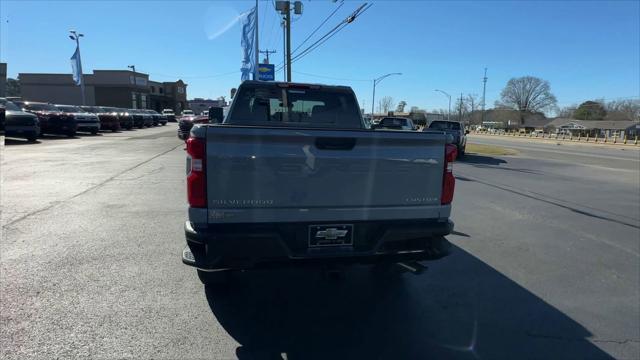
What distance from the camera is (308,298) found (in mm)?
4285

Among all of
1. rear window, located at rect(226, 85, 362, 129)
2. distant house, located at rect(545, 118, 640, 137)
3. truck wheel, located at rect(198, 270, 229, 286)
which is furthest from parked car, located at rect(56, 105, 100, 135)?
distant house, located at rect(545, 118, 640, 137)

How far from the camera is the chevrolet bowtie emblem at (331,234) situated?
11.3 ft

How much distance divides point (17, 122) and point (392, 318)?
2130 centimetres

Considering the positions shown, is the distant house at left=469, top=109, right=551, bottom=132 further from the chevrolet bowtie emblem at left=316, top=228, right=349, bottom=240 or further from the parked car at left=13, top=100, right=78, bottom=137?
the chevrolet bowtie emblem at left=316, top=228, right=349, bottom=240

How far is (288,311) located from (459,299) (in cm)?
174

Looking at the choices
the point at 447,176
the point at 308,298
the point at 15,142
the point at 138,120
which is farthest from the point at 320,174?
the point at 138,120

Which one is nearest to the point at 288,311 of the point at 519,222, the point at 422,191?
the point at 422,191

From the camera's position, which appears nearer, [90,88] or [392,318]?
[392,318]

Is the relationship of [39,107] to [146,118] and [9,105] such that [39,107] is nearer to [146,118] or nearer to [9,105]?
[9,105]

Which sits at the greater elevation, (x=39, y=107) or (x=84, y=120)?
(x=39, y=107)

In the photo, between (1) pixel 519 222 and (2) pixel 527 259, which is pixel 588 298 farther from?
(1) pixel 519 222

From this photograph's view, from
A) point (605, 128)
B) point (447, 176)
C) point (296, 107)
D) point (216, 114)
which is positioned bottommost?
point (605, 128)

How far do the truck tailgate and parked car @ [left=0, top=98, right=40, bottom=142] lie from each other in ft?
67.8

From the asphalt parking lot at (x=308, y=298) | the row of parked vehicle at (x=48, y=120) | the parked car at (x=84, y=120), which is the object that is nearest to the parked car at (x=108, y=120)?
the row of parked vehicle at (x=48, y=120)
